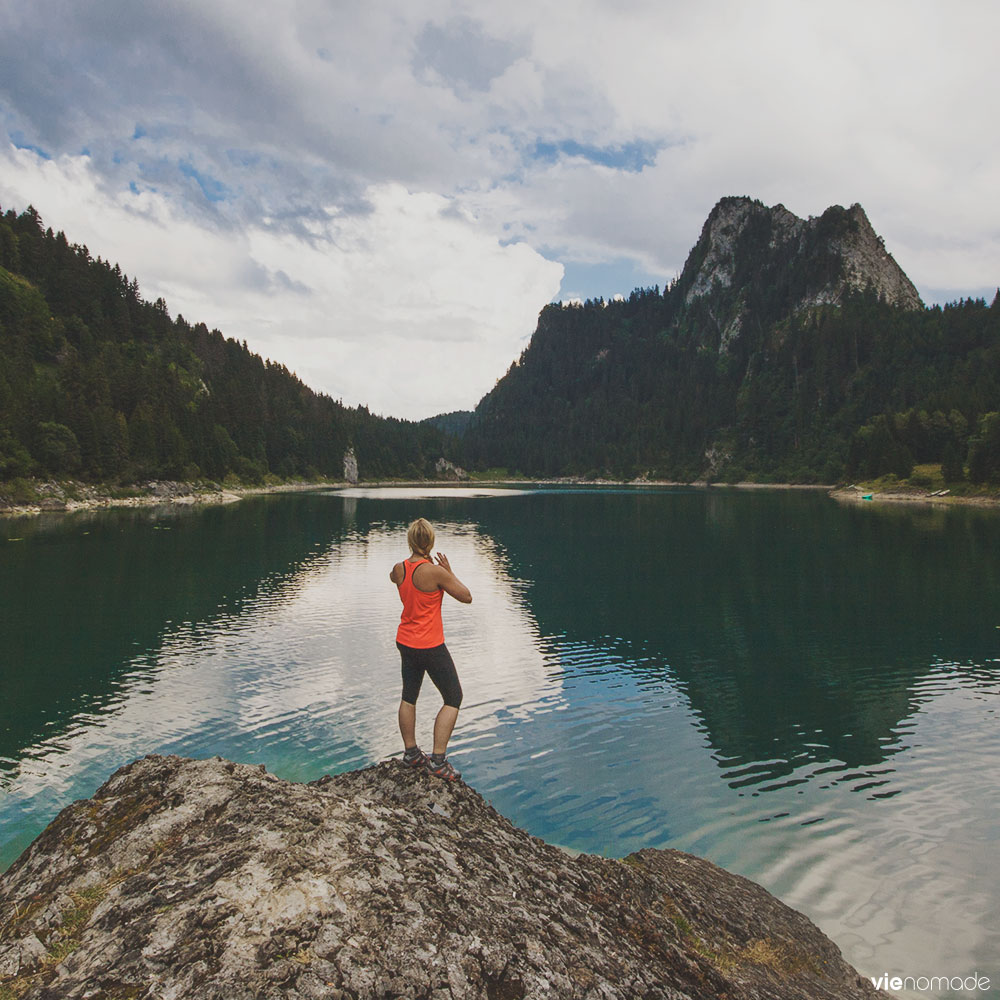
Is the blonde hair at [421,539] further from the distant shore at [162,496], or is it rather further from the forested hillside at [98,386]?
the forested hillside at [98,386]

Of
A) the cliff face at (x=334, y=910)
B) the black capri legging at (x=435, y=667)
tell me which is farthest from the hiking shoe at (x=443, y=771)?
the black capri legging at (x=435, y=667)

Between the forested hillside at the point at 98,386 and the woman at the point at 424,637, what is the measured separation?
94922 mm

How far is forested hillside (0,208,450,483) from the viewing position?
94.3 meters

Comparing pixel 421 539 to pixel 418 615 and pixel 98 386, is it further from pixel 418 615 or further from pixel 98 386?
pixel 98 386

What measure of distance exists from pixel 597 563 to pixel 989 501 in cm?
8032

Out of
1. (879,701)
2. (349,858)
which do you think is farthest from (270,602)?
(349,858)

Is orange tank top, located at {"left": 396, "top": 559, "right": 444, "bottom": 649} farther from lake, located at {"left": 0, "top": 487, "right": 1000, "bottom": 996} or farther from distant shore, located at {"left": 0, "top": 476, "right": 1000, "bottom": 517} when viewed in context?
distant shore, located at {"left": 0, "top": 476, "right": 1000, "bottom": 517}

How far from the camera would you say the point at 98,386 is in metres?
112

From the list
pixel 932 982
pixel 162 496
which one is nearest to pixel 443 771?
pixel 932 982

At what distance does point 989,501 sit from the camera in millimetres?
98125

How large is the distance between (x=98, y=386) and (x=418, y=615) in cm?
12596

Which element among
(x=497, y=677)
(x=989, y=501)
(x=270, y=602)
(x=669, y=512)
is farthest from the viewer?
(x=669, y=512)

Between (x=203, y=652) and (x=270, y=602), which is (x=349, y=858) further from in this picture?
(x=270, y=602)

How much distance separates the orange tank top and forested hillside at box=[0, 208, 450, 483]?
94946 mm
